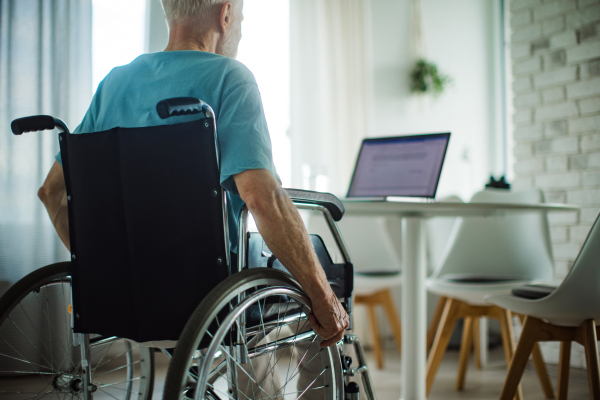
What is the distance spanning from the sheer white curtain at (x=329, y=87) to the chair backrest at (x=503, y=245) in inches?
33.8

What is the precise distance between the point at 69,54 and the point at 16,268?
972 millimetres

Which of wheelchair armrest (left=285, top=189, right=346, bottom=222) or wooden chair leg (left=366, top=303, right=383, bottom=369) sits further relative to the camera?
wooden chair leg (left=366, top=303, right=383, bottom=369)

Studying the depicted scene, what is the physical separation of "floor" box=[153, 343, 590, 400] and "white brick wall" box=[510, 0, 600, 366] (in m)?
0.21

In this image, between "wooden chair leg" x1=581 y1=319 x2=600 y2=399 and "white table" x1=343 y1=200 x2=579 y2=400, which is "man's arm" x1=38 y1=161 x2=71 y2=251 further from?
"wooden chair leg" x1=581 y1=319 x2=600 y2=399

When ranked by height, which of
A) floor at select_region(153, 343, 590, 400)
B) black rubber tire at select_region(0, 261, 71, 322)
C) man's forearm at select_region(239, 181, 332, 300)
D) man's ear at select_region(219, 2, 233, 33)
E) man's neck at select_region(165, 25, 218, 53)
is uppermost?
man's ear at select_region(219, 2, 233, 33)

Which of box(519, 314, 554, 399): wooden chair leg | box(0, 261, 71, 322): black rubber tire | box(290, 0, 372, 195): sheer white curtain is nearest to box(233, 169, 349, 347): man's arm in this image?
box(0, 261, 71, 322): black rubber tire

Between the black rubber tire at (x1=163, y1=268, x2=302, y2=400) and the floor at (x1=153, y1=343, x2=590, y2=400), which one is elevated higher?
the black rubber tire at (x1=163, y1=268, x2=302, y2=400)

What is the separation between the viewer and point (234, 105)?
2.95 feet

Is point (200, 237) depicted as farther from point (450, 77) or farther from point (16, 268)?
point (450, 77)

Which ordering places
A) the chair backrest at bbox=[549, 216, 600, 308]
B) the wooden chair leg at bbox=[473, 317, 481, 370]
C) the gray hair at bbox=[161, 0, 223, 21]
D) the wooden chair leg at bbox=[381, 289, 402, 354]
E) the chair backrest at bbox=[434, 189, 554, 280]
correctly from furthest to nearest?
1. the wooden chair leg at bbox=[381, 289, 402, 354]
2. the wooden chair leg at bbox=[473, 317, 481, 370]
3. the chair backrest at bbox=[434, 189, 554, 280]
4. the chair backrest at bbox=[549, 216, 600, 308]
5. the gray hair at bbox=[161, 0, 223, 21]

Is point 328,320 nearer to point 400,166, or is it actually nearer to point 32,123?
point 32,123

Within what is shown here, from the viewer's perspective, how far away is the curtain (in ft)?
6.90

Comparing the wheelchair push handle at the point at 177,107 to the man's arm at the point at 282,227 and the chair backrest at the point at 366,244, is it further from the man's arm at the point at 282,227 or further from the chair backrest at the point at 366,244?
the chair backrest at the point at 366,244

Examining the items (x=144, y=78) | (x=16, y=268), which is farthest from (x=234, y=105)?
(x=16, y=268)
